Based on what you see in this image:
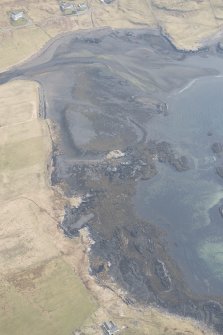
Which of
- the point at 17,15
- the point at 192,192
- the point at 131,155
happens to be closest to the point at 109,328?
the point at 192,192

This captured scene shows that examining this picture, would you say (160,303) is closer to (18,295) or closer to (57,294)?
(57,294)

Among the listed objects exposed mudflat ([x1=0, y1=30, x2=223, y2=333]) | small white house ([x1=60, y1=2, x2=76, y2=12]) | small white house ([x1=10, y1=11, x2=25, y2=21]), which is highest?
small white house ([x1=10, y1=11, x2=25, y2=21])

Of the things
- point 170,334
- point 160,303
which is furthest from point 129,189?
point 170,334

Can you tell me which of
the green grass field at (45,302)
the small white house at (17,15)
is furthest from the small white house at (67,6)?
the green grass field at (45,302)

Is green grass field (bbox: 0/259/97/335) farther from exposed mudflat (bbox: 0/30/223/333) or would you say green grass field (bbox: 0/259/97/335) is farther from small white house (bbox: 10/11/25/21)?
small white house (bbox: 10/11/25/21)

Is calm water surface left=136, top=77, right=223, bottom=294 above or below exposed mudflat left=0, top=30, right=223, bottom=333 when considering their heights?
below

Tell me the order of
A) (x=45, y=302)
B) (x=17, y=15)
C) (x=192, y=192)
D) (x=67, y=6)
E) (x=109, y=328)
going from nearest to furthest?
(x=109, y=328), (x=45, y=302), (x=192, y=192), (x=17, y=15), (x=67, y=6)

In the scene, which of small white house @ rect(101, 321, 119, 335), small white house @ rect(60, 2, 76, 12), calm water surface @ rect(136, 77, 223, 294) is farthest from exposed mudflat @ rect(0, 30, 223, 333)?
small white house @ rect(60, 2, 76, 12)

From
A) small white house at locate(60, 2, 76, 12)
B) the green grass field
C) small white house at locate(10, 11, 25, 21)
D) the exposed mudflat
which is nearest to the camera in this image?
the green grass field

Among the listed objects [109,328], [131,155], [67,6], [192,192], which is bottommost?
[192,192]

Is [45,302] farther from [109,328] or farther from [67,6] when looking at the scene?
[67,6]
